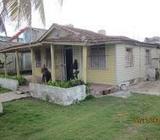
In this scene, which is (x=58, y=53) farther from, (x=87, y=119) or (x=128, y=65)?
(x=87, y=119)

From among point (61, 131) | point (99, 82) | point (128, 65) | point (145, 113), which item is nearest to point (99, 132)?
point (61, 131)

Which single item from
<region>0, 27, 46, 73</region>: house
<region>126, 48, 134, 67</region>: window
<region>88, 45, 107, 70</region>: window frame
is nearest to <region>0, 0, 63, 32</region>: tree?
<region>88, 45, 107, 70</region>: window frame

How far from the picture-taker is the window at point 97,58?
45.8 feet

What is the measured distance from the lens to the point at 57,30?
16.8 m

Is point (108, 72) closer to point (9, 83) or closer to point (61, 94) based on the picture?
point (61, 94)

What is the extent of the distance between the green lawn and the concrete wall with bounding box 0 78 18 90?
3267 mm

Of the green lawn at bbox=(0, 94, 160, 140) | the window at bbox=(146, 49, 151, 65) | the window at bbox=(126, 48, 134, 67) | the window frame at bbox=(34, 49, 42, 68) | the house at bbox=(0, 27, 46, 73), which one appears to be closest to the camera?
the green lawn at bbox=(0, 94, 160, 140)

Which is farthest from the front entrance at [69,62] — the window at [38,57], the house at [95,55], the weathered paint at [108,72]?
the window at [38,57]

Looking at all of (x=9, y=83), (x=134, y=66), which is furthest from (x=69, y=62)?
(x=134, y=66)

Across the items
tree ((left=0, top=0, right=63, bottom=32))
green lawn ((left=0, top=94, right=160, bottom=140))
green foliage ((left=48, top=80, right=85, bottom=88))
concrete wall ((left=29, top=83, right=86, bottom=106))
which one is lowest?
green lawn ((left=0, top=94, right=160, bottom=140))

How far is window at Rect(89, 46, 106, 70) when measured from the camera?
14.0 m

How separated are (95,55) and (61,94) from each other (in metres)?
4.98

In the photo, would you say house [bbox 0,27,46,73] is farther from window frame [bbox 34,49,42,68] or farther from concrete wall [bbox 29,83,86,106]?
concrete wall [bbox 29,83,86,106]

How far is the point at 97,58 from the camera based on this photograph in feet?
46.9
